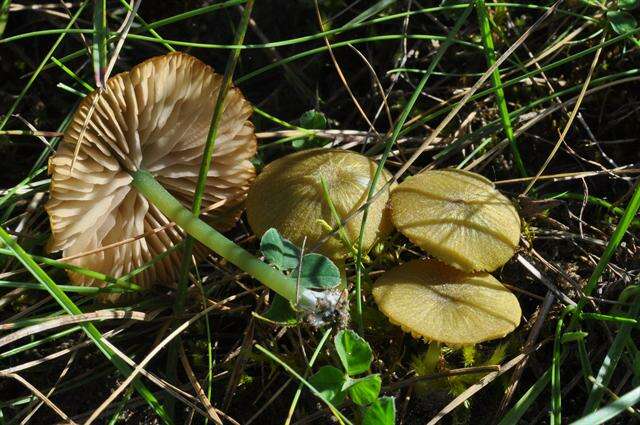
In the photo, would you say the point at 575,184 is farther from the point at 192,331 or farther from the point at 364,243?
the point at 192,331

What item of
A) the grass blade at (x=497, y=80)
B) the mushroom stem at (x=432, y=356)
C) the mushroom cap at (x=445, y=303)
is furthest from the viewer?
the grass blade at (x=497, y=80)

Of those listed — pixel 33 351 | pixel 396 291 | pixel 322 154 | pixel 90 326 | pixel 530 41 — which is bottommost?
pixel 33 351

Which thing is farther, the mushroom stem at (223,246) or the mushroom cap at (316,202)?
the mushroom cap at (316,202)

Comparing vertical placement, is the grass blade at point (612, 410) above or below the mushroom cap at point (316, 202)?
below

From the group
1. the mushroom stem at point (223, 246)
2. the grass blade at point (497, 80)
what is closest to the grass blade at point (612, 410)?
the mushroom stem at point (223, 246)

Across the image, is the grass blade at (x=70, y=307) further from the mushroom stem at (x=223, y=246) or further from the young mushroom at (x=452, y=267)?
the young mushroom at (x=452, y=267)

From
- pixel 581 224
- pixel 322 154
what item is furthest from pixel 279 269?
pixel 581 224

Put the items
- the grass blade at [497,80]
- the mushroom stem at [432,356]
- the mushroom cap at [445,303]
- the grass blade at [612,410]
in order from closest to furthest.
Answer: the grass blade at [612,410] → the mushroom cap at [445,303] → the mushroom stem at [432,356] → the grass blade at [497,80]

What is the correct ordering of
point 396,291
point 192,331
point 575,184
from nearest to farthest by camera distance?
point 396,291 < point 192,331 < point 575,184
